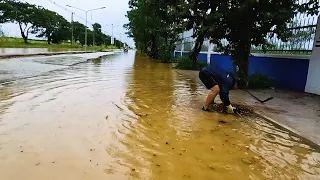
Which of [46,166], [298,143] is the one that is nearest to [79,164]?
[46,166]

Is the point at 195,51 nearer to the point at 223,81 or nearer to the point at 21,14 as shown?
the point at 223,81

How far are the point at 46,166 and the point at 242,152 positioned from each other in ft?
8.14

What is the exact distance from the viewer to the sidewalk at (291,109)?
4863 millimetres

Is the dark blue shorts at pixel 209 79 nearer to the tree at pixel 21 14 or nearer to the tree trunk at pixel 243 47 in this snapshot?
the tree trunk at pixel 243 47

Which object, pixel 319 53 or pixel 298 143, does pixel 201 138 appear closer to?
pixel 298 143

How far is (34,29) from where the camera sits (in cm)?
6756

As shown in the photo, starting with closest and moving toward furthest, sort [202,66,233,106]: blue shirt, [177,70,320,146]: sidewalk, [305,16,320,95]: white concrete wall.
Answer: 1. [177,70,320,146]: sidewalk
2. [202,66,233,106]: blue shirt
3. [305,16,320,95]: white concrete wall

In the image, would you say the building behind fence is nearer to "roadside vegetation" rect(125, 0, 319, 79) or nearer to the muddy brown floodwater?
"roadside vegetation" rect(125, 0, 319, 79)

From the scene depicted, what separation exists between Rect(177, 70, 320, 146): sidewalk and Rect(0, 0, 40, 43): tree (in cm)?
5870

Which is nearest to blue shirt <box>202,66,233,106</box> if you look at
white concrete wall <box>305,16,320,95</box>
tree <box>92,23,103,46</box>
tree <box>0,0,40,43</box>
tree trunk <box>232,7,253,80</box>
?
tree trunk <box>232,7,253,80</box>

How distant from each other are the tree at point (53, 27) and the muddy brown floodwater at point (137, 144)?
64572 mm

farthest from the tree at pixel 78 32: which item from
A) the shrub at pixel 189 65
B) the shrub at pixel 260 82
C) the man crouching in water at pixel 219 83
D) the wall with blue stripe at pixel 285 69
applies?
the man crouching in water at pixel 219 83

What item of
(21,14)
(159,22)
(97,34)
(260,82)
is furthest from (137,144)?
(97,34)

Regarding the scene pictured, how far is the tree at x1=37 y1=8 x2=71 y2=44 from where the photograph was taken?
213ft
